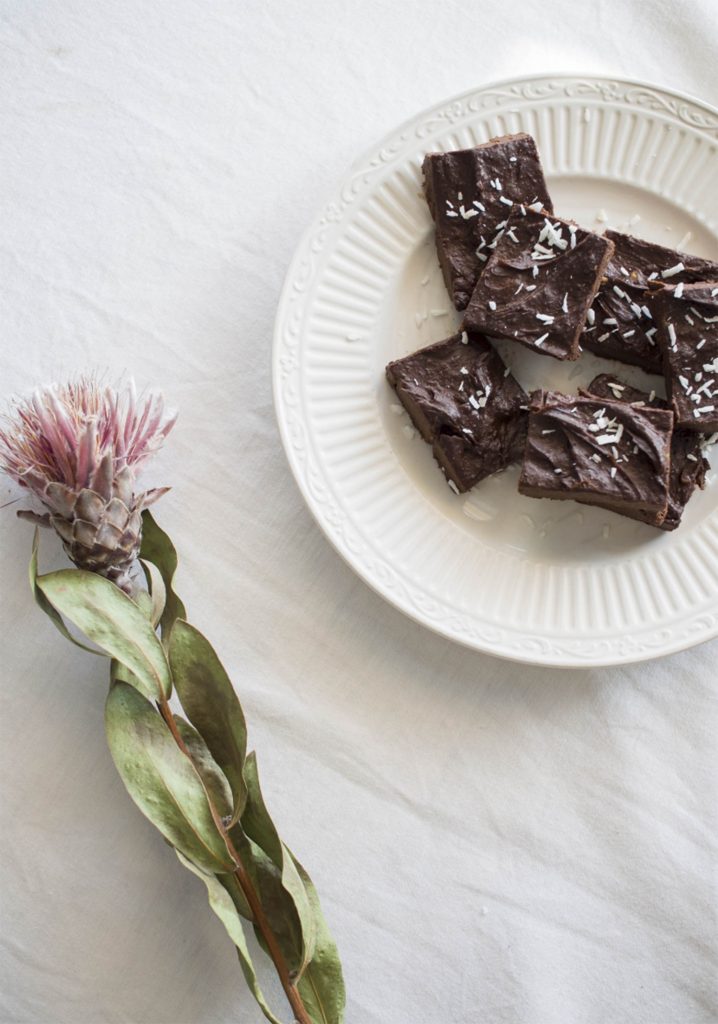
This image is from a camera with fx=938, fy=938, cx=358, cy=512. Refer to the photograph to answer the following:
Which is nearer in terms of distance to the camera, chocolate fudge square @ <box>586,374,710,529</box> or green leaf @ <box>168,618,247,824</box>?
green leaf @ <box>168,618,247,824</box>

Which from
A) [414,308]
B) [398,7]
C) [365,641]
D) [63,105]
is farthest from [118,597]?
[398,7]

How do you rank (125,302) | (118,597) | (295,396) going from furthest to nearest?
(125,302) → (295,396) → (118,597)

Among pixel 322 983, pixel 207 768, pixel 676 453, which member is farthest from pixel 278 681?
pixel 676 453

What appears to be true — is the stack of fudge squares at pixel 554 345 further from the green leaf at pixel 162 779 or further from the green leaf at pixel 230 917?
the green leaf at pixel 230 917

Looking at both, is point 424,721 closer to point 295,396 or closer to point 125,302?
point 295,396

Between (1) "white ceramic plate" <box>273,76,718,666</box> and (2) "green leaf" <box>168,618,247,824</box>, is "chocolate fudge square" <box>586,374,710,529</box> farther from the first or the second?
(2) "green leaf" <box>168,618,247,824</box>

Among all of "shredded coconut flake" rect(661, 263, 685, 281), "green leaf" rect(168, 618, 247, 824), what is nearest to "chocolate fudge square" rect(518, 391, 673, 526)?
"shredded coconut flake" rect(661, 263, 685, 281)
